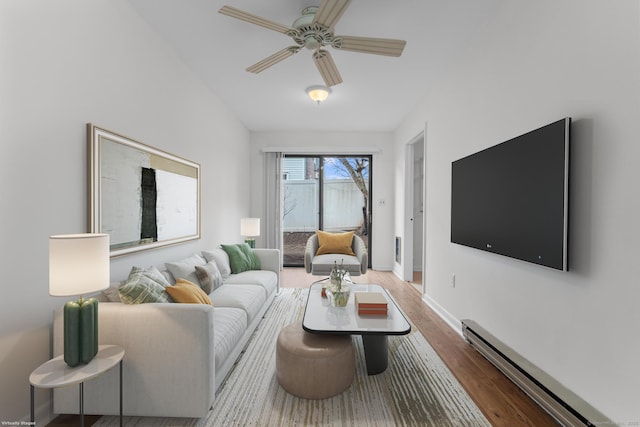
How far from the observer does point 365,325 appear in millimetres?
2039

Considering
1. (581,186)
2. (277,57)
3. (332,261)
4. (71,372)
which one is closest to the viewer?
(71,372)

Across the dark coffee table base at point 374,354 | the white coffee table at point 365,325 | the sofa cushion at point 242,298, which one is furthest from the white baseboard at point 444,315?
the sofa cushion at point 242,298

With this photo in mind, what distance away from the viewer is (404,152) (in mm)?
5121

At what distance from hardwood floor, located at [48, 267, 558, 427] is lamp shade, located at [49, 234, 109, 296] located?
862mm

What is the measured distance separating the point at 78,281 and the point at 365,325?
1.60m

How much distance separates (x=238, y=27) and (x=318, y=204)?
3.93 meters

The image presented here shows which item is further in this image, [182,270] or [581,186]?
[182,270]

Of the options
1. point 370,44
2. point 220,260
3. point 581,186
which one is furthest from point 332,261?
point 581,186

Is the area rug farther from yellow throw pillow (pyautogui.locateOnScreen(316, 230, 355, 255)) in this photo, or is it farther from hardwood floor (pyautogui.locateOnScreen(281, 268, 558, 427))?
yellow throw pillow (pyautogui.locateOnScreen(316, 230, 355, 255))

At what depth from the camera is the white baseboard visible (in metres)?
2.97

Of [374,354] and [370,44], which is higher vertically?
[370,44]

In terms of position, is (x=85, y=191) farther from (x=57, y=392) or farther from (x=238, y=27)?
(x=238, y=27)

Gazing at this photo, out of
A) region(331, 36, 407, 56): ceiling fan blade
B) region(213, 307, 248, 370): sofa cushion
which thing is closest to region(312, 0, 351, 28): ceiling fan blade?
region(331, 36, 407, 56): ceiling fan blade

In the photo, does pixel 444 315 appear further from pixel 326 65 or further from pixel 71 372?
pixel 71 372
